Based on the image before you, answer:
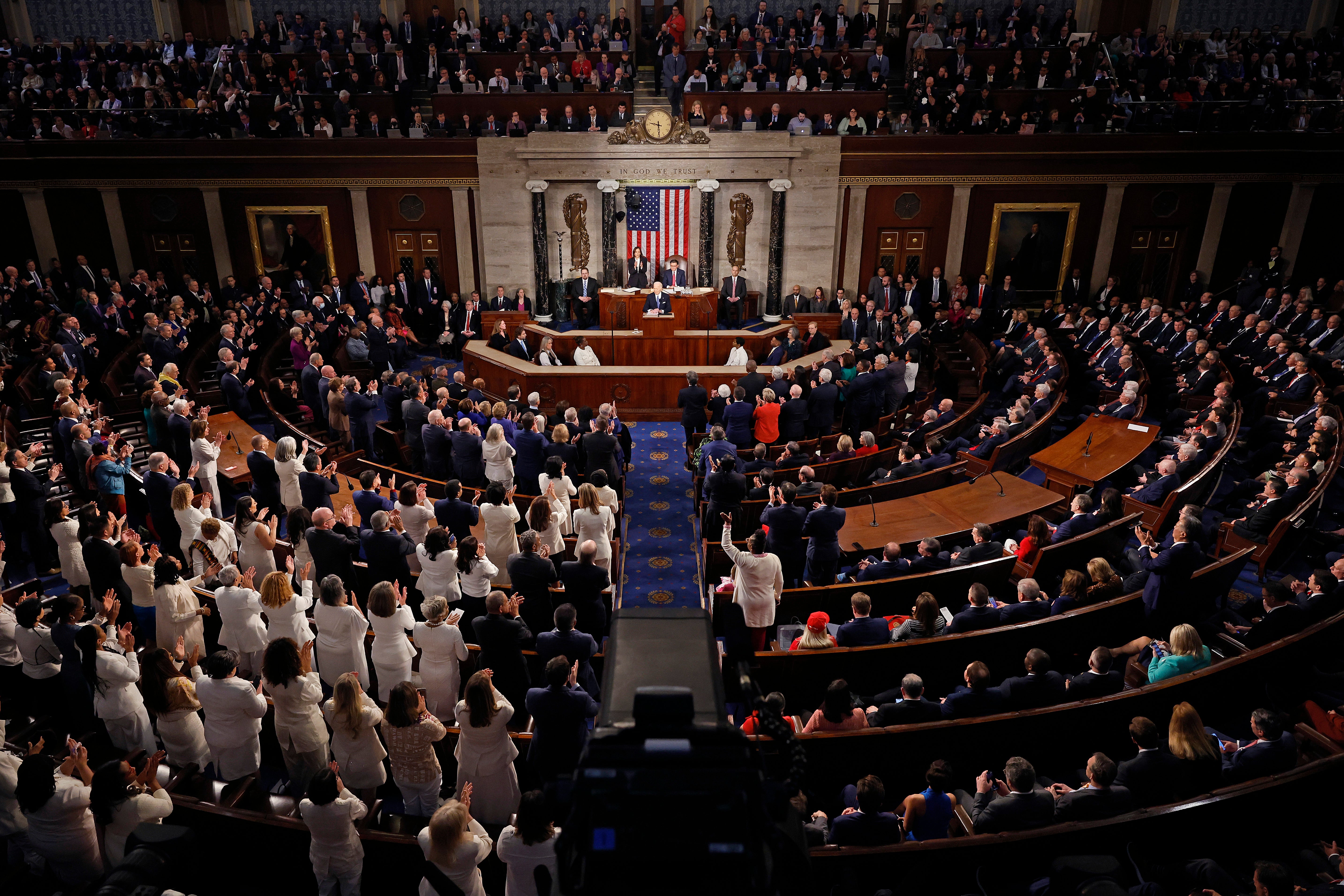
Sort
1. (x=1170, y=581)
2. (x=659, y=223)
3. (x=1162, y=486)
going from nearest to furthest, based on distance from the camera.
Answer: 1. (x=1170, y=581)
2. (x=1162, y=486)
3. (x=659, y=223)

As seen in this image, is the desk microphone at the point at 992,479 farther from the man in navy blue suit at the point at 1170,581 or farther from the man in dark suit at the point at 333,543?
the man in dark suit at the point at 333,543

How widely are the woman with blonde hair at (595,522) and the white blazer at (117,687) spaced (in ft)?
10.4

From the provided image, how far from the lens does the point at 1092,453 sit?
9352 mm

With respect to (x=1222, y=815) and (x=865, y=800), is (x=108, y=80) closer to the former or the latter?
(x=865, y=800)

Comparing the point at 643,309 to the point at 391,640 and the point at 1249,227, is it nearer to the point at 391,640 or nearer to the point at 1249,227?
the point at 391,640

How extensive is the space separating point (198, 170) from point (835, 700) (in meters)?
16.4

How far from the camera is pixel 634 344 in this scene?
1459cm

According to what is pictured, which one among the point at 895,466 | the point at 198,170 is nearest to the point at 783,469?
the point at 895,466

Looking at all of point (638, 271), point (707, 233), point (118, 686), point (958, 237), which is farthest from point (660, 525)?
point (958, 237)

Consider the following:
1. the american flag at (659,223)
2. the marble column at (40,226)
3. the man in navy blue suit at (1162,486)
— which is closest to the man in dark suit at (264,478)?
the man in navy blue suit at (1162,486)

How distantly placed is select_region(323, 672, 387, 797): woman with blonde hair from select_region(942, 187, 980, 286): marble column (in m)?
14.9

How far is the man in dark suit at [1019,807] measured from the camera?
163 inches

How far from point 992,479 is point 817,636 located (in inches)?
155

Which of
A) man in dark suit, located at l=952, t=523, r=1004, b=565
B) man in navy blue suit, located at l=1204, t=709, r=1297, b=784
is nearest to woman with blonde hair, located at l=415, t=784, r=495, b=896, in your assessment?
man in navy blue suit, located at l=1204, t=709, r=1297, b=784
